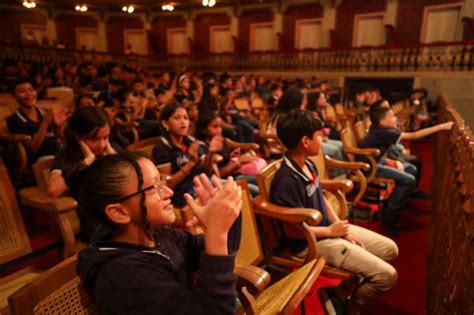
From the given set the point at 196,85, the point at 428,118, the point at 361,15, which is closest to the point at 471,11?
the point at 361,15

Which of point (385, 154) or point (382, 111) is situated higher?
point (382, 111)

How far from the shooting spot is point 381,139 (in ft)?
10.2

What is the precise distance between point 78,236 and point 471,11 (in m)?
11.2

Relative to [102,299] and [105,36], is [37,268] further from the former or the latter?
[105,36]

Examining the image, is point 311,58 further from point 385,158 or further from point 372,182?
point 372,182

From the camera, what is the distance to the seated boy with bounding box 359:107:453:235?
290 centimetres

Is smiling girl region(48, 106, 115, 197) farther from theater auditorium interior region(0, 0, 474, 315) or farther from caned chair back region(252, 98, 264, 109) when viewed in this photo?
caned chair back region(252, 98, 264, 109)

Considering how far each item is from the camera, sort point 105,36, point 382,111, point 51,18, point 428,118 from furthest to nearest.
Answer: point 105,36
point 51,18
point 428,118
point 382,111

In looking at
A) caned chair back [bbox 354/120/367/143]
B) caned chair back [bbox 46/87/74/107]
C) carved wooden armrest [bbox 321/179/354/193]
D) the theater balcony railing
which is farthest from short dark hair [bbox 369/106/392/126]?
the theater balcony railing

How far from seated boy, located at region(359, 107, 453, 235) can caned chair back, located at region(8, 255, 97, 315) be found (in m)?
2.64

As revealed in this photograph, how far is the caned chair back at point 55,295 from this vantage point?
2.62 feet

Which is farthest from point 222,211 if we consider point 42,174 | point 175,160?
point 42,174

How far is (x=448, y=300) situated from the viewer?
126cm

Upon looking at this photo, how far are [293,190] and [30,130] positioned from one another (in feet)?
8.34
